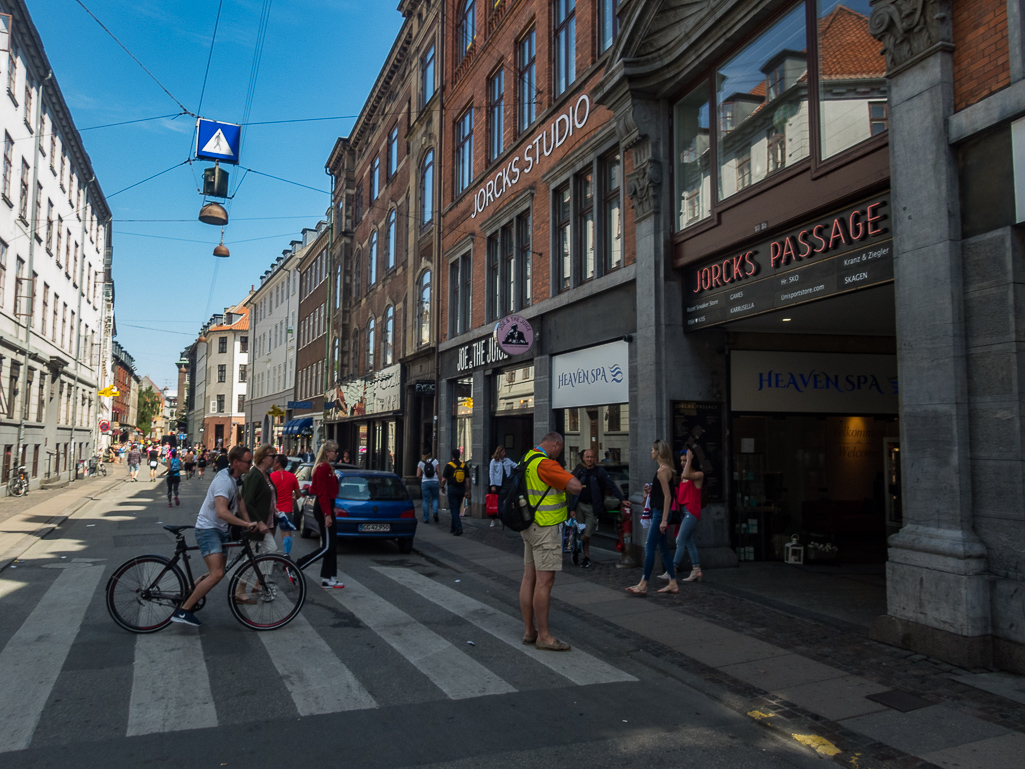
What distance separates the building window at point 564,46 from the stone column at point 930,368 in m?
8.92

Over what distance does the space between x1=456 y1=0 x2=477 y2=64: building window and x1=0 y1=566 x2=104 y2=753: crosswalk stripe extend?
1767 cm

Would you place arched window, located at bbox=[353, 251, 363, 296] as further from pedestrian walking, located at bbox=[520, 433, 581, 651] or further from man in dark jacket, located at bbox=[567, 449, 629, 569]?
pedestrian walking, located at bbox=[520, 433, 581, 651]

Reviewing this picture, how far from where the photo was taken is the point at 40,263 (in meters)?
28.2

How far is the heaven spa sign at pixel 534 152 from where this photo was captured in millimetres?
14492

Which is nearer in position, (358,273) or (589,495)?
(589,495)

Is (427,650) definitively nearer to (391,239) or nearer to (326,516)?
(326,516)

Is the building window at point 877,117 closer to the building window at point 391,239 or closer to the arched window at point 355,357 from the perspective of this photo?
the building window at point 391,239

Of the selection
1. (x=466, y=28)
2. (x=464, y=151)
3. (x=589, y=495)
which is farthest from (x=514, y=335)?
(x=466, y=28)

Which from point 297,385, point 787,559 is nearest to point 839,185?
point 787,559

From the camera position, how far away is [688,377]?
11.2 m

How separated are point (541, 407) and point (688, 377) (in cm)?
478

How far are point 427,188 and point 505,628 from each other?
20224 mm

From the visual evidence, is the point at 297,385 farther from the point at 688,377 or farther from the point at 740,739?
the point at 740,739

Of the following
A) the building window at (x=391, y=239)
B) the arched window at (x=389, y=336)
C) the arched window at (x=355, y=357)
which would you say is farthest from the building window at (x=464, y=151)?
the arched window at (x=355, y=357)
